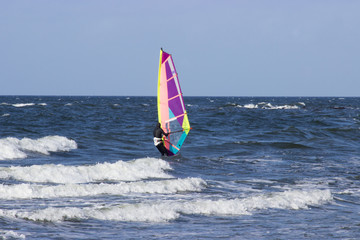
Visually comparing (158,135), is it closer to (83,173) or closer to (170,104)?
(170,104)

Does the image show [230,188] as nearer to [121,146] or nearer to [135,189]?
[135,189]

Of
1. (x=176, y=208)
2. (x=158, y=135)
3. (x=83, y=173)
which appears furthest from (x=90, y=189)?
(x=158, y=135)

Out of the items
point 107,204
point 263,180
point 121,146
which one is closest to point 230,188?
point 263,180

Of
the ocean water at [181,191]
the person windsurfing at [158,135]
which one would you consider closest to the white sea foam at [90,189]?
the ocean water at [181,191]

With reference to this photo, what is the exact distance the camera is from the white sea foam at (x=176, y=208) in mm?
8624

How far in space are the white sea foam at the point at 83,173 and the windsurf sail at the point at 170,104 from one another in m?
2.84

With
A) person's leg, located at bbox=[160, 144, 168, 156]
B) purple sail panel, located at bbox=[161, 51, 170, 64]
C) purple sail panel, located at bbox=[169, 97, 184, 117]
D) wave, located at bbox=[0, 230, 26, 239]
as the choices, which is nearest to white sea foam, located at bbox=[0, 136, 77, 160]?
person's leg, located at bbox=[160, 144, 168, 156]

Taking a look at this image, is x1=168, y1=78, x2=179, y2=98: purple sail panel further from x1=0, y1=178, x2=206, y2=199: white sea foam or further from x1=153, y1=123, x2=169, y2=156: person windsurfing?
x1=0, y1=178, x2=206, y2=199: white sea foam

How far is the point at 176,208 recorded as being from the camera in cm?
958

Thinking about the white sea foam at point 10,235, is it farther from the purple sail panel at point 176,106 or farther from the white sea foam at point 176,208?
the purple sail panel at point 176,106

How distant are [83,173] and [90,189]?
8.42 feet

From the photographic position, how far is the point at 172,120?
1784 centimetres

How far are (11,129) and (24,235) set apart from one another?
21.2 m

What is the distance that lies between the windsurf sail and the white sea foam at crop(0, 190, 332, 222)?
7.19 meters
